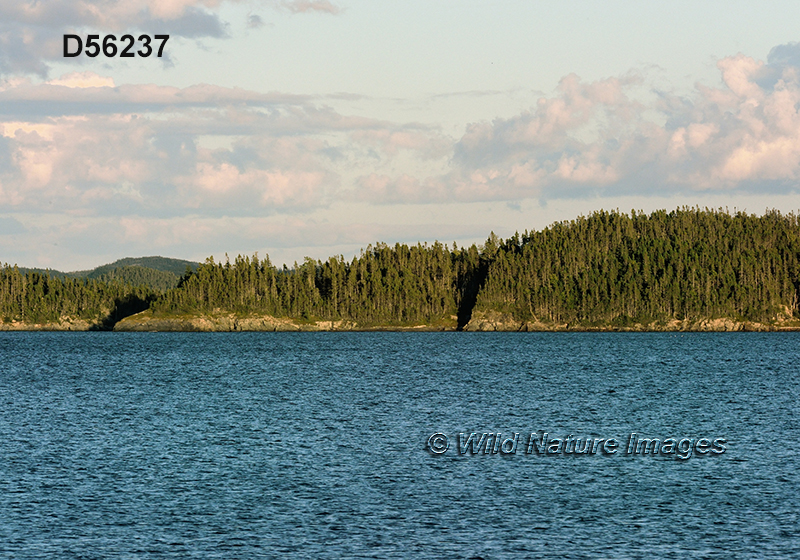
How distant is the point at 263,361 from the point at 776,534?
384 ft

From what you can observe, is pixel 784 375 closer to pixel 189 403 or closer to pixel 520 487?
pixel 189 403

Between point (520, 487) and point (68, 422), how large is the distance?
35821 mm

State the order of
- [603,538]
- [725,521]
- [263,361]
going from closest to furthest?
1. [603,538]
2. [725,521]
3. [263,361]

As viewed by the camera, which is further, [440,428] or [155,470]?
[440,428]

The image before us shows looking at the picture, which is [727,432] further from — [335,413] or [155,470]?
[155,470]

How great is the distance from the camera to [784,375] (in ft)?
345

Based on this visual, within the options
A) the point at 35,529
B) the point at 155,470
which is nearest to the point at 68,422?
the point at 155,470

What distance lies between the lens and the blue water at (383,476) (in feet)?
98.9

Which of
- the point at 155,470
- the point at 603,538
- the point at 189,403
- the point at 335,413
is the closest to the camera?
the point at 603,538

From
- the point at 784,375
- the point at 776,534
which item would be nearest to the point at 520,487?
the point at 776,534

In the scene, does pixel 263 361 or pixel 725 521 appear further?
pixel 263 361

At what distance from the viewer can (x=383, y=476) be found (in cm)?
4069

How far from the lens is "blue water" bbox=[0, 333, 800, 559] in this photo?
30.1 metres

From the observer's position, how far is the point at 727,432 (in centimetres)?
5559
